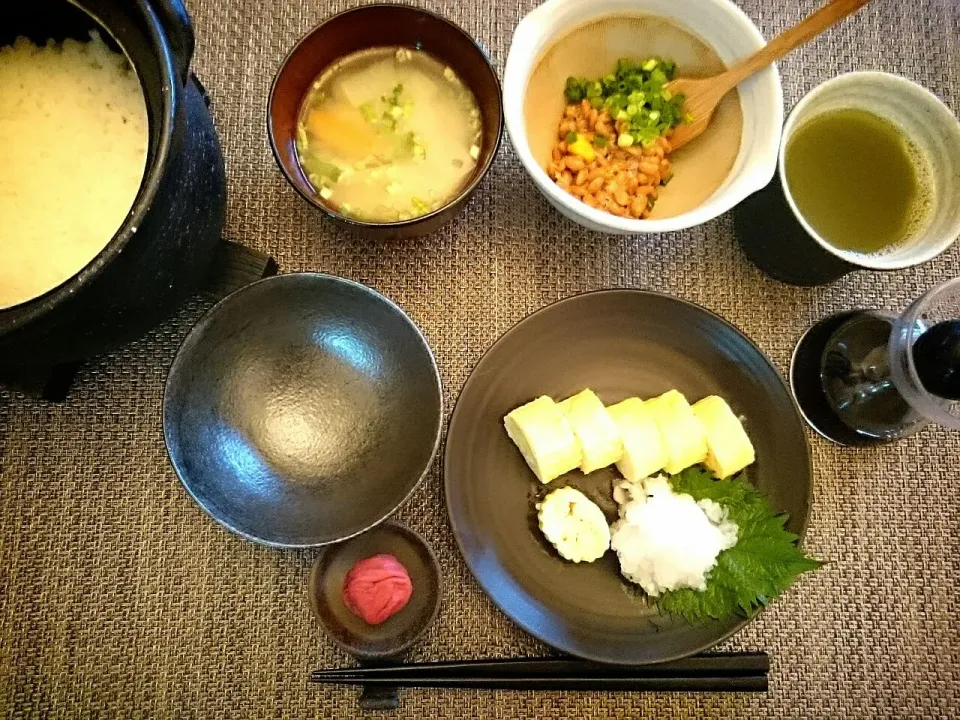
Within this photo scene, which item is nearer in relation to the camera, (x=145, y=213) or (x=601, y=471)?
(x=145, y=213)

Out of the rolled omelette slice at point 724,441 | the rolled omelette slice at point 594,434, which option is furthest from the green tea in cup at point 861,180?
the rolled omelette slice at point 594,434

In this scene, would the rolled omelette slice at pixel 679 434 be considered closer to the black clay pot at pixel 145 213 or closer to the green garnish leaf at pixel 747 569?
the green garnish leaf at pixel 747 569

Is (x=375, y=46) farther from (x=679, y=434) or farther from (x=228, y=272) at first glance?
(x=679, y=434)

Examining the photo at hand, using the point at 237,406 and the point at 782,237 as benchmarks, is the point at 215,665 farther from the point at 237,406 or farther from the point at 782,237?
the point at 782,237

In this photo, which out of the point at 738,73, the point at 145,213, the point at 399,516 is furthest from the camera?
the point at 399,516

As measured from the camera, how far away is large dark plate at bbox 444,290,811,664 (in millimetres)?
1171

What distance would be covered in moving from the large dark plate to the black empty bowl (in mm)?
103

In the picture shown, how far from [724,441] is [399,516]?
585mm

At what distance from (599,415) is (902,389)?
1.77 feet

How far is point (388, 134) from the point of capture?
129 cm

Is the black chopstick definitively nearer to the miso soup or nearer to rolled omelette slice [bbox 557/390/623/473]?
rolled omelette slice [bbox 557/390/623/473]

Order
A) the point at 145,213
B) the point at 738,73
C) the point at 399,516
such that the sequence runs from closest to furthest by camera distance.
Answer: the point at 145,213 < the point at 738,73 < the point at 399,516

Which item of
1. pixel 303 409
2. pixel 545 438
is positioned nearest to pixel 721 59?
pixel 545 438

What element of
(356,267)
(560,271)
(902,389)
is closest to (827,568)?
(902,389)
